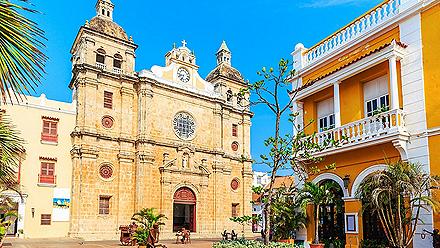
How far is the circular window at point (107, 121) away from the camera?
26375 mm

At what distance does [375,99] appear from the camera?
12500 mm

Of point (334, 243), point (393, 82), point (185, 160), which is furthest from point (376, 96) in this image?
point (185, 160)

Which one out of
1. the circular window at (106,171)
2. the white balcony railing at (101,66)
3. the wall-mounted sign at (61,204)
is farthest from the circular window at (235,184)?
the white balcony railing at (101,66)

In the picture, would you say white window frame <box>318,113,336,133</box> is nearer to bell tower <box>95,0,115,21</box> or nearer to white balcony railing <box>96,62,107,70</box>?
white balcony railing <box>96,62,107,70</box>

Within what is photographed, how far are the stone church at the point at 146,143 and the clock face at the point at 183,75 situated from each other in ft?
0.26

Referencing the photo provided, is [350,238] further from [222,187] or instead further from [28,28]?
[222,187]

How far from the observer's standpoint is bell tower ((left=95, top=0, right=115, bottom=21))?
28844 millimetres

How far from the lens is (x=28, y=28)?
4000 mm

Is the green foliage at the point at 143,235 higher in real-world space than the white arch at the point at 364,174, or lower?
lower

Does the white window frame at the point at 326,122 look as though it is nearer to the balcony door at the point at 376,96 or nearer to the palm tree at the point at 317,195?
the balcony door at the point at 376,96

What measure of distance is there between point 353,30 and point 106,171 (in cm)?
1785

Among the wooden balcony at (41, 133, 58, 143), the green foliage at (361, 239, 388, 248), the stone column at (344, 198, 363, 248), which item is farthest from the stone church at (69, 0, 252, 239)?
the green foliage at (361, 239, 388, 248)

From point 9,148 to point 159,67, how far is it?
21889mm

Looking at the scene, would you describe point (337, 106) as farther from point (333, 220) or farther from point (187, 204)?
point (187, 204)
